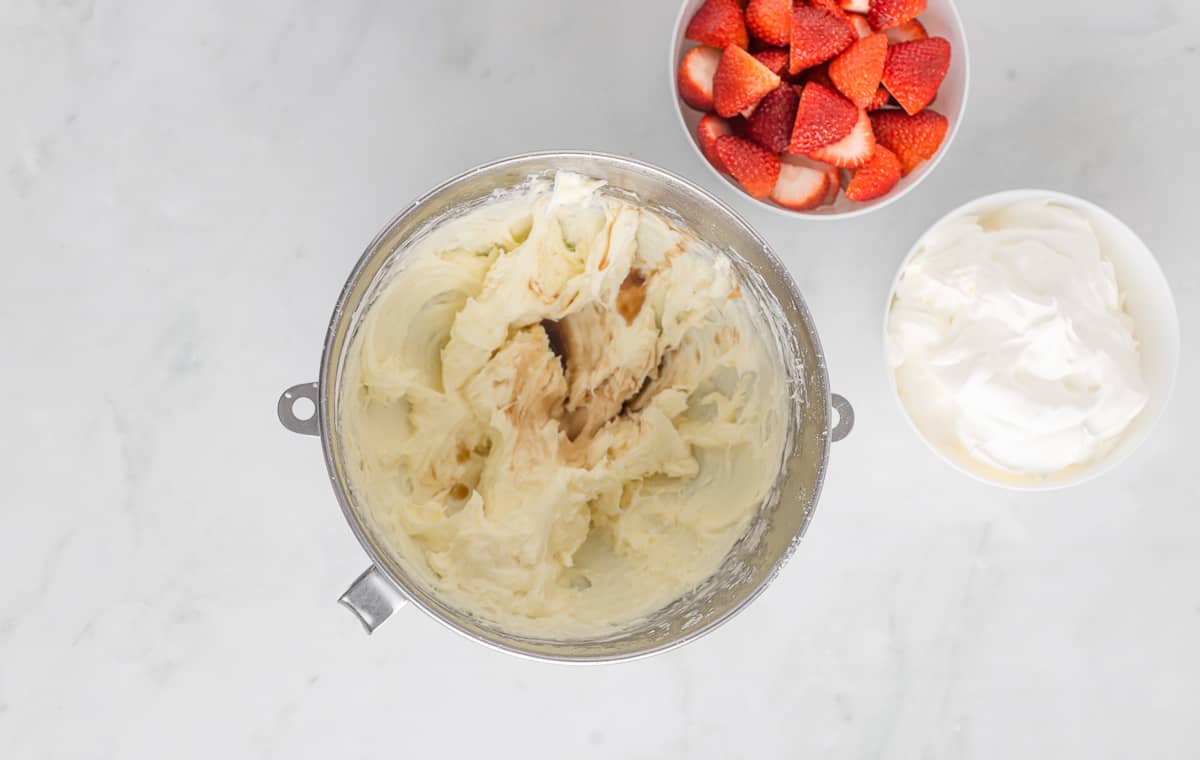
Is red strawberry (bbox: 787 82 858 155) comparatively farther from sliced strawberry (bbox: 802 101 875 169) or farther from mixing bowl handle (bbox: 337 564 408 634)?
mixing bowl handle (bbox: 337 564 408 634)

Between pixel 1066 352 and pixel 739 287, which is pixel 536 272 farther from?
pixel 1066 352

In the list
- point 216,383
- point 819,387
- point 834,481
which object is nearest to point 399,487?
point 216,383

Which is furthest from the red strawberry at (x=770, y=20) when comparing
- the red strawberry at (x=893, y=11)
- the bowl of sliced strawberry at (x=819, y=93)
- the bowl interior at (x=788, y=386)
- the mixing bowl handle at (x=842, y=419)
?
the mixing bowl handle at (x=842, y=419)

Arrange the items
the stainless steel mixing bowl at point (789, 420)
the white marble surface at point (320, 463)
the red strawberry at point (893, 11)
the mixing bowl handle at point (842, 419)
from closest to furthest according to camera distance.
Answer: the stainless steel mixing bowl at point (789, 420) → the mixing bowl handle at point (842, 419) → the red strawberry at point (893, 11) → the white marble surface at point (320, 463)

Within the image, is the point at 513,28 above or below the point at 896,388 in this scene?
above

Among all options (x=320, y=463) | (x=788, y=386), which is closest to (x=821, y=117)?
(x=788, y=386)

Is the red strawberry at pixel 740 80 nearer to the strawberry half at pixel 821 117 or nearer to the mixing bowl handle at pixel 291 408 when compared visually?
the strawberry half at pixel 821 117
